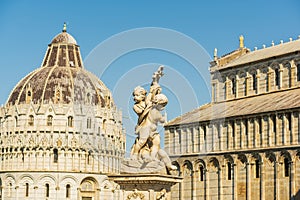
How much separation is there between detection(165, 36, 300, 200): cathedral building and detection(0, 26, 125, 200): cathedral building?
36932 millimetres

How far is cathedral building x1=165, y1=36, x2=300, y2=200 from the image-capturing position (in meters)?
72.8

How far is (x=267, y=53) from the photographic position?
87.6 m

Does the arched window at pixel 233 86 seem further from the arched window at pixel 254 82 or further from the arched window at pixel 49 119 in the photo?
the arched window at pixel 49 119

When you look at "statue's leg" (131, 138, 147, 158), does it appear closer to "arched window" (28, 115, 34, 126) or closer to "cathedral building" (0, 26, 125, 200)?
"cathedral building" (0, 26, 125, 200)

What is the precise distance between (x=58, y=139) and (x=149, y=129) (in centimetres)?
10881

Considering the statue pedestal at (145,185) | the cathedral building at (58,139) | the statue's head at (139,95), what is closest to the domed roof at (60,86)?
the cathedral building at (58,139)

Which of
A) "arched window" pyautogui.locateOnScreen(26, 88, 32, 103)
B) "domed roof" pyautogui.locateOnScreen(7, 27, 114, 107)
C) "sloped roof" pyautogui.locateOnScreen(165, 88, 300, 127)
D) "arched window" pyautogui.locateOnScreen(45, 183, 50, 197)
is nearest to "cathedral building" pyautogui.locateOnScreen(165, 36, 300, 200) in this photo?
"sloped roof" pyautogui.locateOnScreen(165, 88, 300, 127)

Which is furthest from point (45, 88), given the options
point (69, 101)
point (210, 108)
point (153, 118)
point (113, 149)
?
point (153, 118)

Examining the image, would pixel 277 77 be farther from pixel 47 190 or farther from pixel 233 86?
pixel 47 190

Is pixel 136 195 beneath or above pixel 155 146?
beneath

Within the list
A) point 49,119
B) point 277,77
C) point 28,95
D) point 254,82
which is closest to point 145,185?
point 277,77

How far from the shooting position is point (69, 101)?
438 feet

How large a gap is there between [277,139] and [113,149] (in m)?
61.2

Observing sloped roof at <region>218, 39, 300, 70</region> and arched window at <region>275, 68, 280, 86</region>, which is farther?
arched window at <region>275, 68, 280, 86</region>
